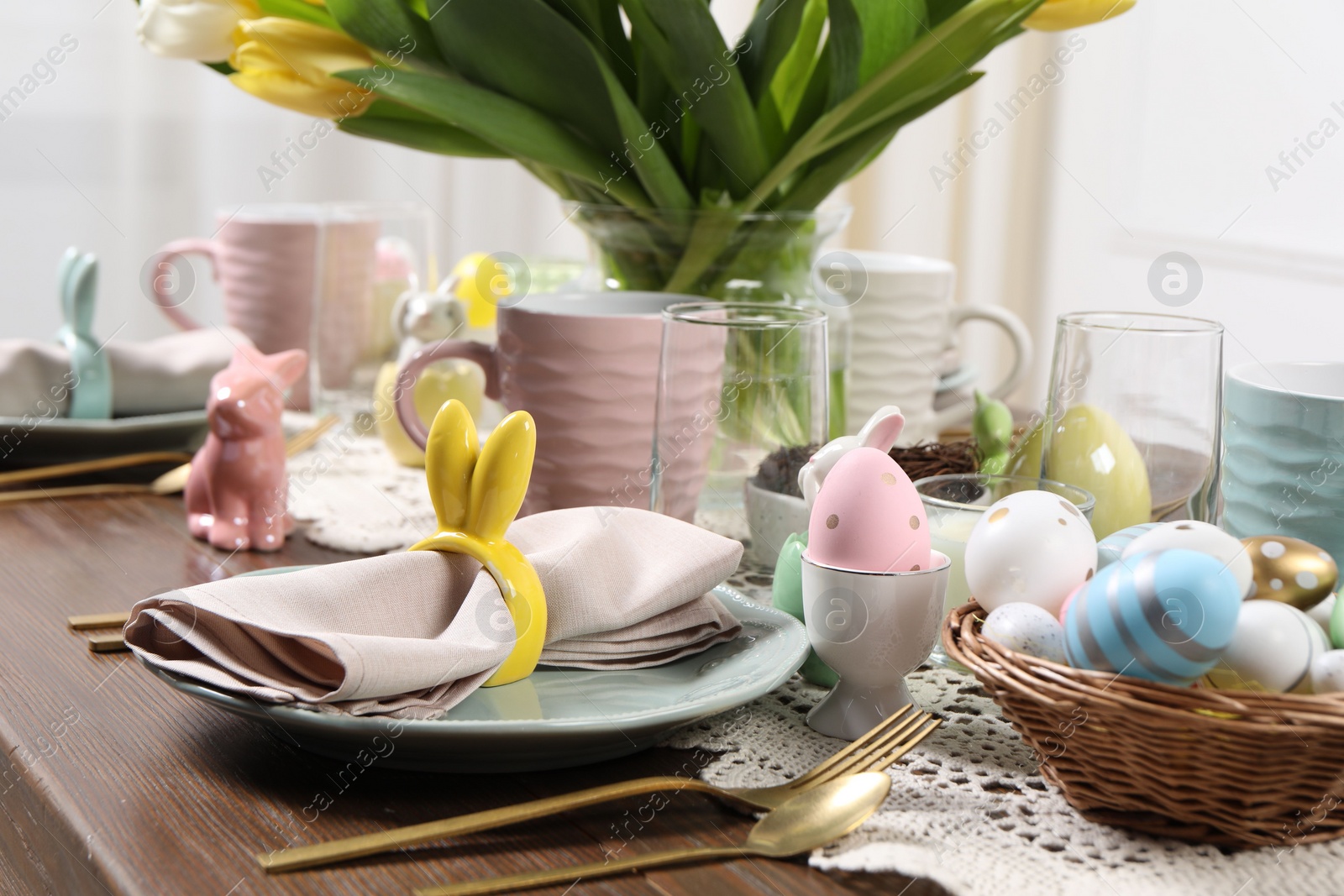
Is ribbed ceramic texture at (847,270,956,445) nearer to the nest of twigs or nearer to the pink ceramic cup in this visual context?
the nest of twigs

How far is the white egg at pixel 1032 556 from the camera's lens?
42cm

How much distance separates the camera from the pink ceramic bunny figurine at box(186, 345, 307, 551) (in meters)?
0.68

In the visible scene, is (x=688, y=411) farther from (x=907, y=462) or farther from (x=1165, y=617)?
(x=1165, y=617)

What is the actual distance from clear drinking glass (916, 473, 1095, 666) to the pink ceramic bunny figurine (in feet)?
1.25

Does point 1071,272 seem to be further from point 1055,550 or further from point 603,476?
point 1055,550

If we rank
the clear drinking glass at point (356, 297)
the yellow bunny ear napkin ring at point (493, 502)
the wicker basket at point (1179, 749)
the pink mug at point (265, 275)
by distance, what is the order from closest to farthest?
the wicker basket at point (1179, 749) < the yellow bunny ear napkin ring at point (493, 502) < the clear drinking glass at point (356, 297) < the pink mug at point (265, 275)

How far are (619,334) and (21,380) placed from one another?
18.2 inches

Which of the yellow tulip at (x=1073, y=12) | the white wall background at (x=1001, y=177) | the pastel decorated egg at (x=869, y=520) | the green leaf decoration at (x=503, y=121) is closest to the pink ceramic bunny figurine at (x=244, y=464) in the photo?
the green leaf decoration at (x=503, y=121)

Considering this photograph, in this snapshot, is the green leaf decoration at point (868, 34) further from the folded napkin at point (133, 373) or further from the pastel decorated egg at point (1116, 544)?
the folded napkin at point (133, 373)

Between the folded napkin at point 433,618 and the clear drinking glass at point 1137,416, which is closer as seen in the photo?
the folded napkin at point 433,618

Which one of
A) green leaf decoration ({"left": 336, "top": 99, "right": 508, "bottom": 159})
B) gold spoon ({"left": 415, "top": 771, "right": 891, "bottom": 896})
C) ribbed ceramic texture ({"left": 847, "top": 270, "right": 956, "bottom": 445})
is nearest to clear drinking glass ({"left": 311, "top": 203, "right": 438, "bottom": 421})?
green leaf decoration ({"left": 336, "top": 99, "right": 508, "bottom": 159})

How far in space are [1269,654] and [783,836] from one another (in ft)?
0.53

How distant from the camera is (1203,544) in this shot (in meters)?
0.40

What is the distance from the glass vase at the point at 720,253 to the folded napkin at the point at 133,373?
0.33 meters
